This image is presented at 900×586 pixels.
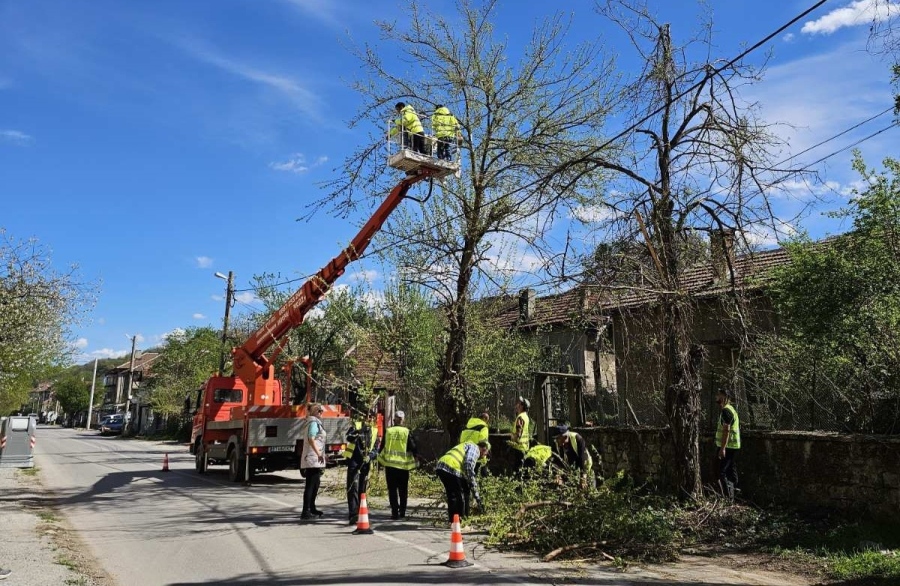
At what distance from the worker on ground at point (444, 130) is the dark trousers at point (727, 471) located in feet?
22.4

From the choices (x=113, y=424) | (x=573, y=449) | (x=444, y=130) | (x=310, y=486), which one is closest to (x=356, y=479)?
(x=310, y=486)

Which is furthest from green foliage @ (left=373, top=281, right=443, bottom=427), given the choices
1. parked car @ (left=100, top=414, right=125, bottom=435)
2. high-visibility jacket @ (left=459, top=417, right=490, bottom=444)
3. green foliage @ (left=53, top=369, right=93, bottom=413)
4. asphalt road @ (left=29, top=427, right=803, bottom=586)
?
green foliage @ (left=53, top=369, right=93, bottom=413)

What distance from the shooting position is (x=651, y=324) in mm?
9836

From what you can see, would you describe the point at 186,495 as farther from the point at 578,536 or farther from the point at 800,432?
the point at 800,432

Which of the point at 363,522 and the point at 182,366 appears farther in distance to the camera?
the point at 182,366

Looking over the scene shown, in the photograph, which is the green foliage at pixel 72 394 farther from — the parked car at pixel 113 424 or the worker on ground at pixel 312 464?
the worker on ground at pixel 312 464

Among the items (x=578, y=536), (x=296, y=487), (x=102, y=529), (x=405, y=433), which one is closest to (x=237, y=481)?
(x=296, y=487)

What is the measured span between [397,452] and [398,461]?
0.43ft

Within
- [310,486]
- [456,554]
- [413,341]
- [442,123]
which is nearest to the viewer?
[456,554]

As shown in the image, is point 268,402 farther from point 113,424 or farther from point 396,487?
point 113,424

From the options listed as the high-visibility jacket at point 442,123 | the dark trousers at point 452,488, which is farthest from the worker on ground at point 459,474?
the high-visibility jacket at point 442,123

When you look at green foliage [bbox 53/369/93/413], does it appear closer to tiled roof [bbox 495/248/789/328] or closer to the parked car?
the parked car

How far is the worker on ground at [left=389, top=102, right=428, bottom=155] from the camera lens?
11211 mm

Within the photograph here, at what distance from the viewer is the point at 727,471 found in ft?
29.9
